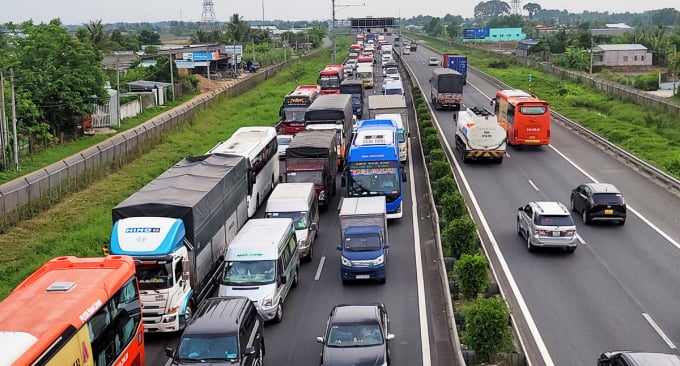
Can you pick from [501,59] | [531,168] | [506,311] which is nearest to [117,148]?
[531,168]

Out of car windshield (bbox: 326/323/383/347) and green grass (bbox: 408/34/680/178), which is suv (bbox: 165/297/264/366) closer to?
car windshield (bbox: 326/323/383/347)

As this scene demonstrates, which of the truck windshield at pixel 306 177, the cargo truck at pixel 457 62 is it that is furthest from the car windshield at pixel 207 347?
the cargo truck at pixel 457 62

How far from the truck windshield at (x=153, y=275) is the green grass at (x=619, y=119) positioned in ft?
102

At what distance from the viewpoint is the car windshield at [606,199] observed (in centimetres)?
3050

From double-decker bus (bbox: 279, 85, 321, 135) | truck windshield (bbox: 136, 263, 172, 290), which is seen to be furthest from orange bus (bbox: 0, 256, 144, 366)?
double-decker bus (bbox: 279, 85, 321, 135)

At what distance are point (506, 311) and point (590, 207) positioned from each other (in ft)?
44.9

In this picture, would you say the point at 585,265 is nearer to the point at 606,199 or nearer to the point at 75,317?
the point at 606,199

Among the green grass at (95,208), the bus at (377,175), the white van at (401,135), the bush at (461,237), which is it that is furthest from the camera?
the white van at (401,135)

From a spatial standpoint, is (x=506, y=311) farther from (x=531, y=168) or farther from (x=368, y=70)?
(x=368, y=70)

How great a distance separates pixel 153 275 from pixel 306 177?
15.0 meters

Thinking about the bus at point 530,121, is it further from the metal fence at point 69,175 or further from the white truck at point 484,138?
the metal fence at point 69,175

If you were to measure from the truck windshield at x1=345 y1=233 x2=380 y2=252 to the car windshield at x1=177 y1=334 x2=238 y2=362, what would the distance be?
859 cm

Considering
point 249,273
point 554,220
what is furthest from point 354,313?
point 554,220

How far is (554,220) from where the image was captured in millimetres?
27141
